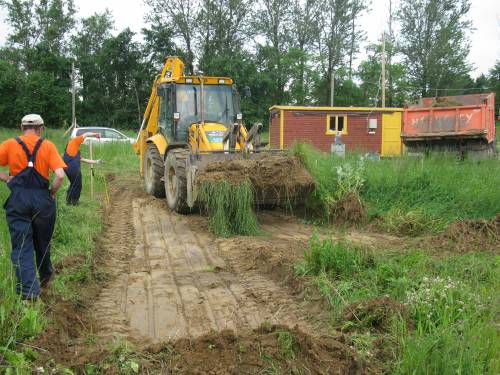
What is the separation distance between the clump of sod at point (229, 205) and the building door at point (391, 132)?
63.3 ft

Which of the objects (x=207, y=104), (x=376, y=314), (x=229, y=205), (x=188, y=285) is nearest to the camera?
(x=376, y=314)

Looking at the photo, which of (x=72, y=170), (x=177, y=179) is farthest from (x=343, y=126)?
(x=72, y=170)

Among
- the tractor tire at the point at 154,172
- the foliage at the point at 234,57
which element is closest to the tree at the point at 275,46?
the foliage at the point at 234,57

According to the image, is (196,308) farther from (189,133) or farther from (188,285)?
(189,133)

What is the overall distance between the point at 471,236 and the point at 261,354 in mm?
4827

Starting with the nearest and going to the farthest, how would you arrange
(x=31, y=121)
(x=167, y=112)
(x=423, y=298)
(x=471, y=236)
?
(x=423, y=298) < (x=31, y=121) < (x=471, y=236) < (x=167, y=112)

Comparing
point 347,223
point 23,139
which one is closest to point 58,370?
Answer: point 23,139

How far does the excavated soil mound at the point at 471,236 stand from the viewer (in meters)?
7.15

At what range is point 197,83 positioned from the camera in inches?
443

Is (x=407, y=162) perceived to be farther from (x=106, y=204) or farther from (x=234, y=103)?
(x=106, y=204)

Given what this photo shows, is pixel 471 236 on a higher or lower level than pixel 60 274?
higher

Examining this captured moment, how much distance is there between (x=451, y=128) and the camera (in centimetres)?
1556

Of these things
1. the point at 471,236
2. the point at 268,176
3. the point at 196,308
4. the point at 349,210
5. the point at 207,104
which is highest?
the point at 207,104

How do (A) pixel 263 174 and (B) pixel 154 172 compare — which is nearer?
(A) pixel 263 174
